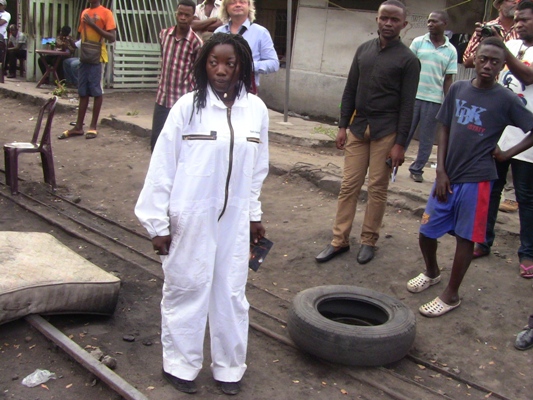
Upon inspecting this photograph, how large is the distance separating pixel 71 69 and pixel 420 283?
11141 mm

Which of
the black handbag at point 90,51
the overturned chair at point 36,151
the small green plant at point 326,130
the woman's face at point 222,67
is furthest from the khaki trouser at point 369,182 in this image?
the black handbag at point 90,51

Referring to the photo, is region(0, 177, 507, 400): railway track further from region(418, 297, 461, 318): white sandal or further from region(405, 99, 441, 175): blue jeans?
region(405, 99, 441, 175): blue jeans

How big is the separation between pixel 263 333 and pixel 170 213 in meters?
1.56

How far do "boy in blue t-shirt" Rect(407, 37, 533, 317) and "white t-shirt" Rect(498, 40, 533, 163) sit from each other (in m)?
0.42

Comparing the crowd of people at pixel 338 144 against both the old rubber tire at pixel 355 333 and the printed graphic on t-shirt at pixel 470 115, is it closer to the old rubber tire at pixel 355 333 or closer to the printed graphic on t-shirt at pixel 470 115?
the printed graphic on t-shirt at pixel 470 115

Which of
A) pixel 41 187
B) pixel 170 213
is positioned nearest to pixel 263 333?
pixel 170 213

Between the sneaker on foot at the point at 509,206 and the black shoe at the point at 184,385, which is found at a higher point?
the sneaker on foot at the point at 509,206

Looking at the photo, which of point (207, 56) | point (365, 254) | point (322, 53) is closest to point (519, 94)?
point (365, 254)

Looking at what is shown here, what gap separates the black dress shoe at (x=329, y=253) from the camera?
19.4 ft

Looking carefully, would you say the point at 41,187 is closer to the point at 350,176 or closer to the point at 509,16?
the point at 350,176

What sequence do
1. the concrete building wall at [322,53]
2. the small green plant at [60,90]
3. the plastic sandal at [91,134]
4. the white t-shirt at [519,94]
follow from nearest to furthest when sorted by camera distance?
1. the white t-shirt at [519,94]
2. the plastic sandal at [91,134]
3. the concrete building wall at [322,53]
4. the small green plant at [60,90]

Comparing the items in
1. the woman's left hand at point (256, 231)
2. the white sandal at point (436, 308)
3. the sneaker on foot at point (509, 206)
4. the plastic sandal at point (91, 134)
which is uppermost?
the woman's left hand at point (256, 231)

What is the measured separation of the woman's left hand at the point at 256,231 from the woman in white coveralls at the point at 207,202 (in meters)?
0.07

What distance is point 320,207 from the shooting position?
24.0 feet
